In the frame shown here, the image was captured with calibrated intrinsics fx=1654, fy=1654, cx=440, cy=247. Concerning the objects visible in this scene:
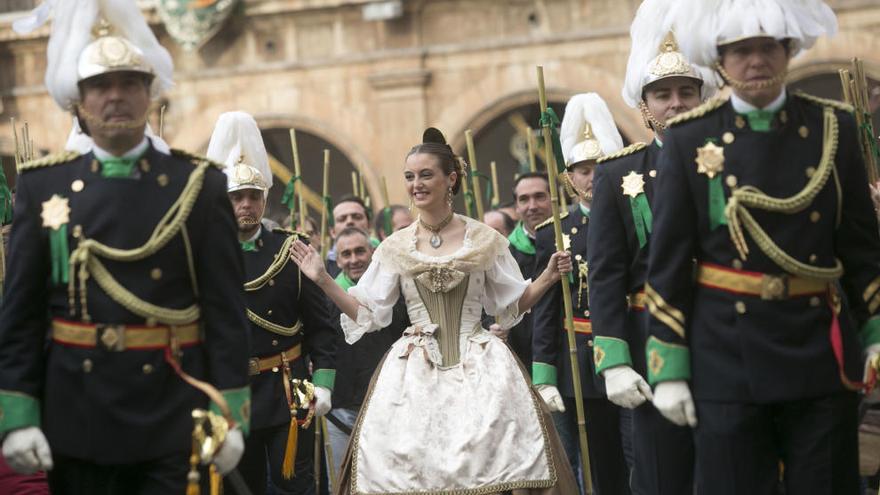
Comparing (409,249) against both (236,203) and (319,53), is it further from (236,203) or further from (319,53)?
(319,53)

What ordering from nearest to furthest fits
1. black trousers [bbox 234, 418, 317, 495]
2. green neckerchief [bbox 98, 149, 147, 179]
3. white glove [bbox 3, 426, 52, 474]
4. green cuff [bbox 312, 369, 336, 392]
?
white glove [bbox 3, 426, 52, 474] → green neckerchief [bbox 98, 149, 147, 179] → black trousers [bbox 234, 418, 317, 495] → green cuff [bbox 312, 369, 336, 392]

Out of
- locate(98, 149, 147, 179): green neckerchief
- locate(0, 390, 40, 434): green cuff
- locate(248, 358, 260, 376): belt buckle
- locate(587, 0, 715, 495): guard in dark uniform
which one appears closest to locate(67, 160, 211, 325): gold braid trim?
locate(98, 149, 147, 179): green neckerchief

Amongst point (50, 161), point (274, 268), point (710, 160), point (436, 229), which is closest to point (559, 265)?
point (436, 229)

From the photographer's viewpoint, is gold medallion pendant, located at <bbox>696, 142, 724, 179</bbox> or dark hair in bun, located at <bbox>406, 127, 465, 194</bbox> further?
dark hair in bun, located at <bbox>406, 127, 465, 194</bbox>

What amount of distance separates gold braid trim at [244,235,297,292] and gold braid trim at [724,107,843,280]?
3.14 meters

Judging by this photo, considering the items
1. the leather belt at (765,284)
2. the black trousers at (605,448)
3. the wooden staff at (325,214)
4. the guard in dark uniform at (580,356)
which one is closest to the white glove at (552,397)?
the guard in dark uniform at (580,356)

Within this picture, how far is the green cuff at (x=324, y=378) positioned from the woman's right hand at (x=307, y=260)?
45cm

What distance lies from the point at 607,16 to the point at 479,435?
13.5 metres

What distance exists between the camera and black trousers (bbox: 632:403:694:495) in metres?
6.13

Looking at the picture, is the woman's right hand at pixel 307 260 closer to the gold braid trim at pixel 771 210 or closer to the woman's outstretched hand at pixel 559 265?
the woman's outstretched hand at pixel 559 265

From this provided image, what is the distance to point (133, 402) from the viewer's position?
5.23 meters

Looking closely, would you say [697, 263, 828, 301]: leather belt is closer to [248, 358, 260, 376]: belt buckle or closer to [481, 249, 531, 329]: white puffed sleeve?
[481, 249, 531, 329]: white puffed sleeve

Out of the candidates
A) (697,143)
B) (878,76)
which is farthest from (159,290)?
(878,76)

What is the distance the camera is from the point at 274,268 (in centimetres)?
796
